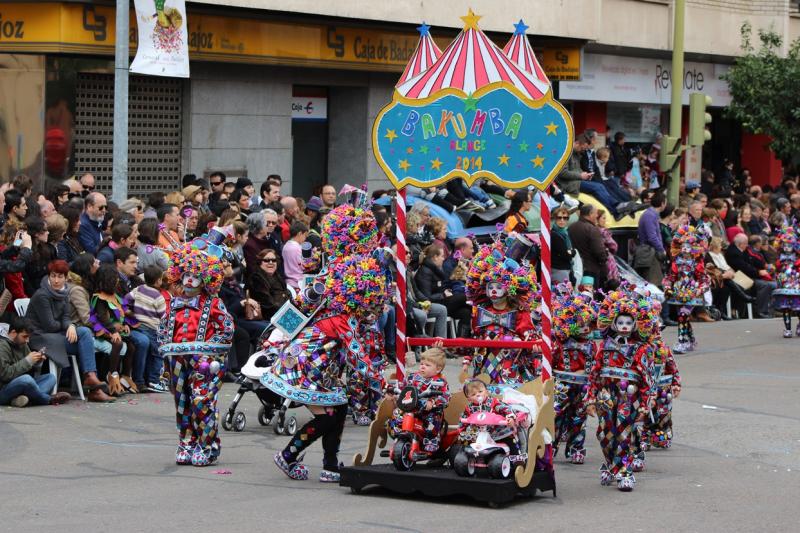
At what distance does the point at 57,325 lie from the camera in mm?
13828

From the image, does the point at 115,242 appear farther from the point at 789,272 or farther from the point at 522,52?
the point at 789,272

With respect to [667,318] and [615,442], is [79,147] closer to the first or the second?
[667,318]

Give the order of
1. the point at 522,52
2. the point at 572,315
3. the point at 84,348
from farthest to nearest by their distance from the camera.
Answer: the point at 84,348
the point at 572,315
the point at 522,52

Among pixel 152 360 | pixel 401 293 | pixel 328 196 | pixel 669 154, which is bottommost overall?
pixel 152 360

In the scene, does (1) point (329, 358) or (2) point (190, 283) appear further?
(2) point (190, 283)

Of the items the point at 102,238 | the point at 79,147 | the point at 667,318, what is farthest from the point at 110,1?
the point at 667,318

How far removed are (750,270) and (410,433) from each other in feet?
46.9

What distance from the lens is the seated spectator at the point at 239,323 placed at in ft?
51.0

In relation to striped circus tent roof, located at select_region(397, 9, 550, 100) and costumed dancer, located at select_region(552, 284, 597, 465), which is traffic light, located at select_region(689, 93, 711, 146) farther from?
striped circus tent roof, located at select_region(397, 9, 550, 100)

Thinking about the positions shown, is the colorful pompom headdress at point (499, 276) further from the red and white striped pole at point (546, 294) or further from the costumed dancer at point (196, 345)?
the costumed dancer at point (196, 345)

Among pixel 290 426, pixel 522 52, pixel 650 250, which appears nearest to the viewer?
pixel 522 52

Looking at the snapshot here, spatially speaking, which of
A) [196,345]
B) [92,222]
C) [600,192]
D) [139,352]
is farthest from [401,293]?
[600,192]

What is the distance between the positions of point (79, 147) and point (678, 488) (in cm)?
1155

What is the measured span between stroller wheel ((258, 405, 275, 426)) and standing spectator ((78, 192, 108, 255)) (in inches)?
121
